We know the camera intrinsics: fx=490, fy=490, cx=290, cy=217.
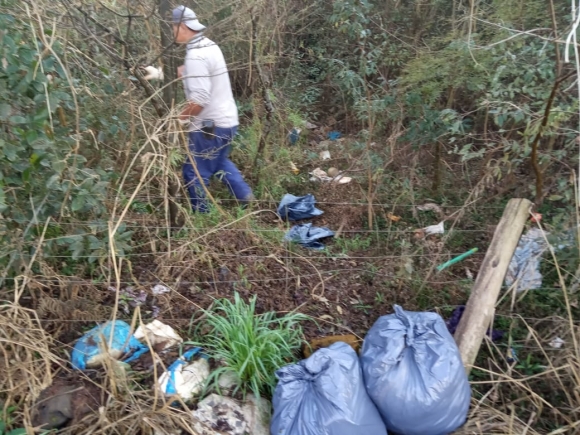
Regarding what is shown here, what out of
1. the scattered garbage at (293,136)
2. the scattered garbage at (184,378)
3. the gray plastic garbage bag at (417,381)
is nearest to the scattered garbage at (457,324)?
the gray plastic garbage bag at (417,381)

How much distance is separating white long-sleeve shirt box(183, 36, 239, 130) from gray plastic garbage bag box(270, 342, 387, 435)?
1.80 meters

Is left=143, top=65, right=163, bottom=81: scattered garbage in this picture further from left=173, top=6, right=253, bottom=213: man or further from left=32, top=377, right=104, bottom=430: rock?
left=32, top=377, right=104, bottom=430: rock

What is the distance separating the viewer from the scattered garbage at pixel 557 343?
2428mm

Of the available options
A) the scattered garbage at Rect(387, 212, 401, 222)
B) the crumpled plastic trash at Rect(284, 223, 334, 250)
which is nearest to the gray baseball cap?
the crumpled plastic trash at Rect(284, 223, 334, 250)

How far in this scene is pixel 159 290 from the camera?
2.79m

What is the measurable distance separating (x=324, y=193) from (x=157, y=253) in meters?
1.75

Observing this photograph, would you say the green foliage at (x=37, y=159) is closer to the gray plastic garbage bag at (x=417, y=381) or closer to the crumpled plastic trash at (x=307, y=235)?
the crumpled plastic trash at (x=307, y=235)

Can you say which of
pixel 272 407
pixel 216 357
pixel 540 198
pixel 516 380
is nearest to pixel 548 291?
pixel 540 198

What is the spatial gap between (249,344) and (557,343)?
153cm

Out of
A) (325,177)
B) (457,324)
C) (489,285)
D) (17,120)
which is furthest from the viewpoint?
(325,177)

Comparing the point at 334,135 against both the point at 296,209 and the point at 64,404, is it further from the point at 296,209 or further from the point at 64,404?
the point at 64,404

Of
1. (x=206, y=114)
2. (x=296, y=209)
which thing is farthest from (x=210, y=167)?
(x=296, y=209)

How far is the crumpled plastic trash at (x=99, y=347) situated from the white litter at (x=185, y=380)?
0.77ft

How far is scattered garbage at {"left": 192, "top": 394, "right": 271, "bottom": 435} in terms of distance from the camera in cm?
213
